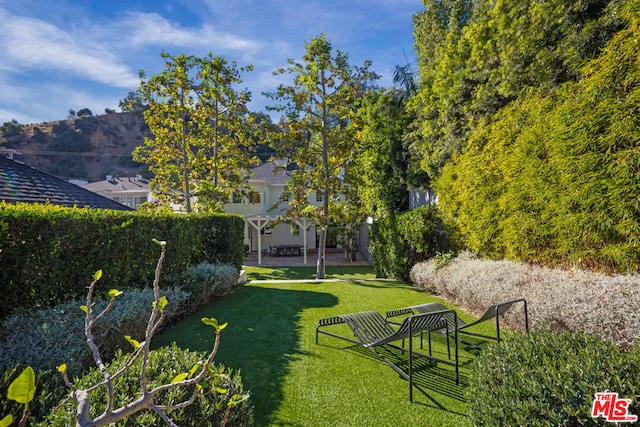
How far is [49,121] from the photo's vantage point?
56688 mm

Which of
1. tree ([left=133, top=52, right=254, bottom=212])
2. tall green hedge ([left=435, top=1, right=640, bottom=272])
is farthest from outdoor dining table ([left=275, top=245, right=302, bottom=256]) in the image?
tall green hedge ([left=435, top=1, right=640, bottom=272])

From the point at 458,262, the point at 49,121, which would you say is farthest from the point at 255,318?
the point at 49,121

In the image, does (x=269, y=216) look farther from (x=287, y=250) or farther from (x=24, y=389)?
(x=24, y=389)

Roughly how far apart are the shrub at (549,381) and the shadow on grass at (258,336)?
222 centimetres

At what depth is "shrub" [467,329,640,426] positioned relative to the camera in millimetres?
2068

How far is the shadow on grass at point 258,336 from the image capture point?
13.0 feet

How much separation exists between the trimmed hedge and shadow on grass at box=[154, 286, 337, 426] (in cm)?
310

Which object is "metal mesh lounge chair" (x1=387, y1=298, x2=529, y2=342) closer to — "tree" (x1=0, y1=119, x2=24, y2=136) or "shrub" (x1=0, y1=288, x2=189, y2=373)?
"shrub" (x1=0, y1=288, x2=189, y2=373)

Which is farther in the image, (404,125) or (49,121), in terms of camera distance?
(49,121)

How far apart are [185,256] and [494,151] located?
817 centimetres

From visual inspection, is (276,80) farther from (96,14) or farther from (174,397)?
(174,397)

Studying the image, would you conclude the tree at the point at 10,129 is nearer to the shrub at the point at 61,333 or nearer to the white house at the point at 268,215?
the white house at the point at 268,215

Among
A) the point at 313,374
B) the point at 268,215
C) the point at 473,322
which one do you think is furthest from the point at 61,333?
the point at 268,215

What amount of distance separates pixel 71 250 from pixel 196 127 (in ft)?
40.2
